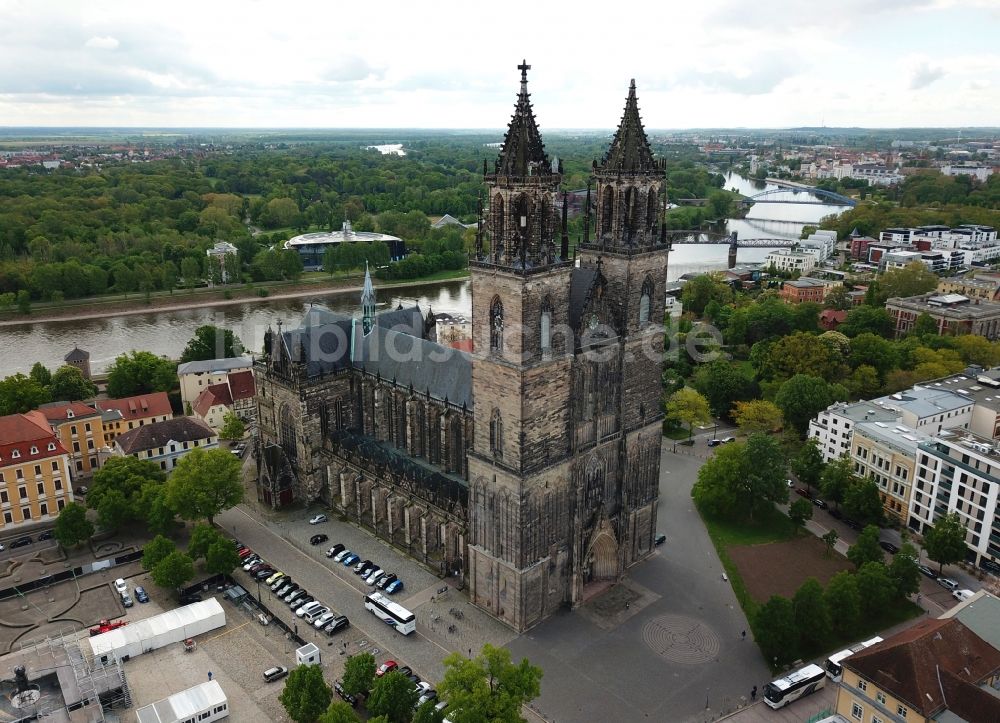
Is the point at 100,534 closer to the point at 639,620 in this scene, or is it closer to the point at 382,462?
the point at 382,462

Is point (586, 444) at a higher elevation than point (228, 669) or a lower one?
higher

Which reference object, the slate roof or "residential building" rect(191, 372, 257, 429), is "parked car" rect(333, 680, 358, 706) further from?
"residential building" rect(191, 372, 257, 429)

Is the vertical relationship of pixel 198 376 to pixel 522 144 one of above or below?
below

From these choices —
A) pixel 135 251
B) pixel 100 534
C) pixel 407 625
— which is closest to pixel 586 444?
pixel 407 625

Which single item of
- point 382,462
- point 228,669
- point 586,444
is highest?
point 586,444

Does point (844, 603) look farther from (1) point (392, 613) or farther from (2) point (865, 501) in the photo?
(1) point (392, 613)

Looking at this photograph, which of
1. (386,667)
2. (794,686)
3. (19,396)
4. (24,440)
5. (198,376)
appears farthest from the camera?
(198,376)

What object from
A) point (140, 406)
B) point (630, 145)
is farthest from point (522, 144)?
point (140, 406)

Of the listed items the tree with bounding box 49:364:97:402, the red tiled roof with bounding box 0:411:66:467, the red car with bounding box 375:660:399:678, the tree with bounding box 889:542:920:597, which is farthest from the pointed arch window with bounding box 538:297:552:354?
Answer: the tree with bounding box 49:364:97:402
